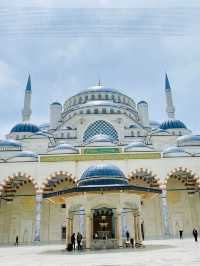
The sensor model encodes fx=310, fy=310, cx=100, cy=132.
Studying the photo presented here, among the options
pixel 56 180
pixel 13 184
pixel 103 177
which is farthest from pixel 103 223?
pixel 13 184

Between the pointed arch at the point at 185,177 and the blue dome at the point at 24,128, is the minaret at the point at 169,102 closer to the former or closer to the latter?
the pointed arch at the point at 185,177

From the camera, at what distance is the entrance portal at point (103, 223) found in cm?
1066

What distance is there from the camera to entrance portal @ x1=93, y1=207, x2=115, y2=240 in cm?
1066

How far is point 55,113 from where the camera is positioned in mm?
32812

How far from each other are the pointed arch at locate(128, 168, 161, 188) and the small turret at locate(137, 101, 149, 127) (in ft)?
39.4

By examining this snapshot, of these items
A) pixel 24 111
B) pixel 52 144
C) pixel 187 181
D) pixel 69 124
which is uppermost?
pixel 24 111

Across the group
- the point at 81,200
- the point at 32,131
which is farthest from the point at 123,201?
the point at 32,131

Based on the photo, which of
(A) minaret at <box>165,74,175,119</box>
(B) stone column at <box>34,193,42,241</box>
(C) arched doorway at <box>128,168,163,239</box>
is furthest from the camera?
(A) minaret at <box>165,74,175,119</box>

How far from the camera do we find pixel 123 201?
1015 cm

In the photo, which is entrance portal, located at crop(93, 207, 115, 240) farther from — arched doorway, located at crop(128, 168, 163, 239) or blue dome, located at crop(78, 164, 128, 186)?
arched doorway, located at crop(128, 168, 163, 239)

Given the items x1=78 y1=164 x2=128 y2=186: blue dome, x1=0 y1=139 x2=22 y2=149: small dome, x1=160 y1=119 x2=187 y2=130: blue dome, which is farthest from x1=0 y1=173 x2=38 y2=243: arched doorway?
x1=160 y1=119 x2=187 y2=130: blue dome

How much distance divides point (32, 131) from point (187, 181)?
1452 cm

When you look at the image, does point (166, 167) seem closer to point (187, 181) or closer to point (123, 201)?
point (187, 181)

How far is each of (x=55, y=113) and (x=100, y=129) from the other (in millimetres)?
7362
